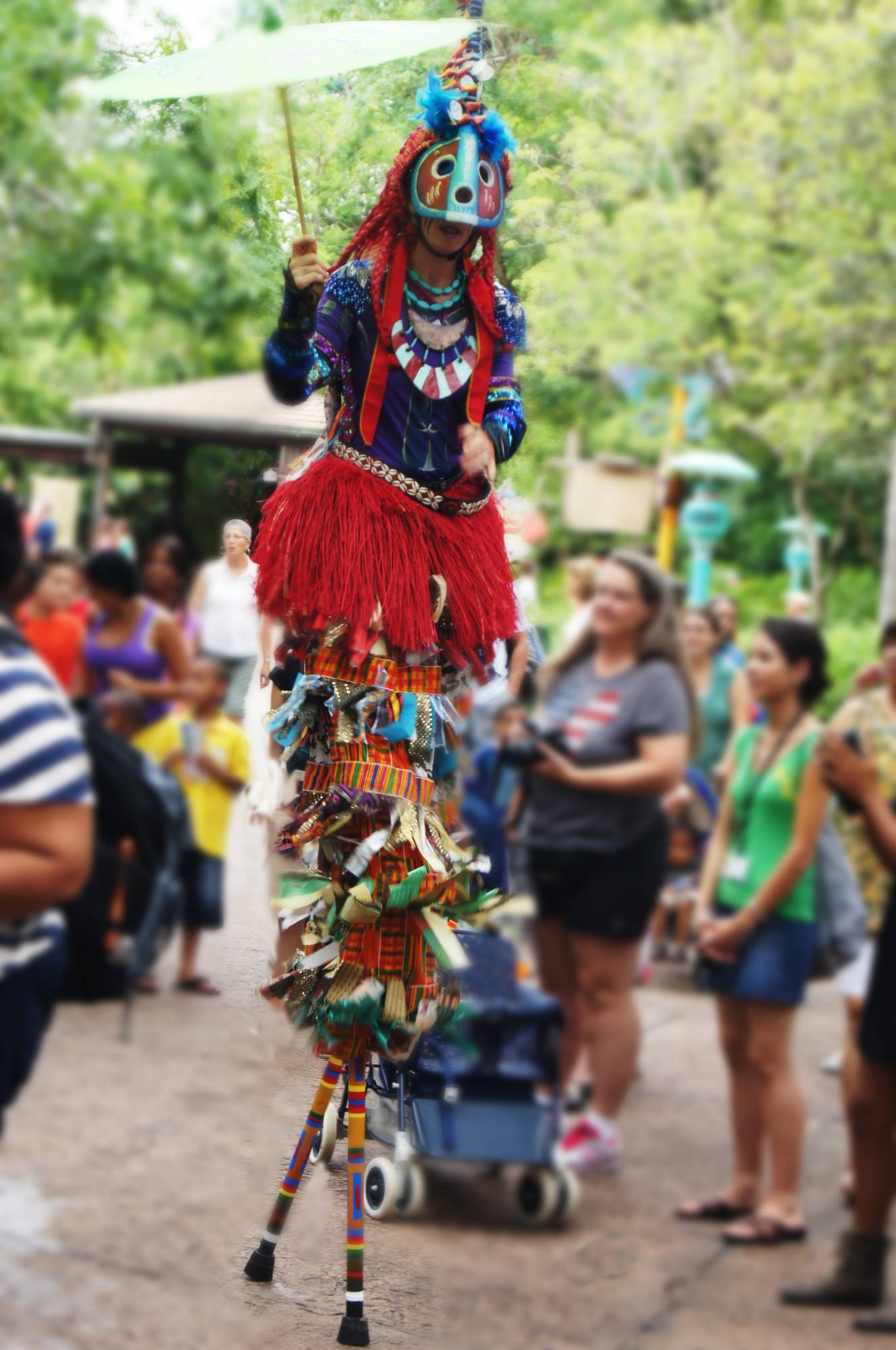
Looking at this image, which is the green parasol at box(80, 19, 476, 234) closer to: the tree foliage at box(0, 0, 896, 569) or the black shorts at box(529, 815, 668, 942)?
the black shorts at box(529, 815, 668, 942)

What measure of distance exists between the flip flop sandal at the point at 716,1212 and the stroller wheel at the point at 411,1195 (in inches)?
98.2

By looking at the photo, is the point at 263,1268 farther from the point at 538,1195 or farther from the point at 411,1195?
the point at 538,1195

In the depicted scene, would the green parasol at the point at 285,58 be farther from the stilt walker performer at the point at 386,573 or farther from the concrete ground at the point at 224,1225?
the concrete ground at the point at 224,1225

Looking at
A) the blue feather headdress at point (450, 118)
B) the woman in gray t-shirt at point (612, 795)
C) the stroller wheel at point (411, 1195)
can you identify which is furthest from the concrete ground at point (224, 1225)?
the blue feather headdress at point (450, 118)

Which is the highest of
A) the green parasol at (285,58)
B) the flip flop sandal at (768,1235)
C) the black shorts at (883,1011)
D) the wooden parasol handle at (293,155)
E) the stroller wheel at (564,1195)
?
the green parasol at (285,58)

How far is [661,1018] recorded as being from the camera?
5836mm

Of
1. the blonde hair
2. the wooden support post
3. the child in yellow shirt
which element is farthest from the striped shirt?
the wooden support post

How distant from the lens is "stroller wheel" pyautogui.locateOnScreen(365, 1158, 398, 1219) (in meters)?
1.49

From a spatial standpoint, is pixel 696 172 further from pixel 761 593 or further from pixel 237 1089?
pixel 237 1089

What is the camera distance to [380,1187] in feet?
4.91

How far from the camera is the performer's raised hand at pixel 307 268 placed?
1.44 metres

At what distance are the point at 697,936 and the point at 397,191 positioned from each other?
2.89 metres

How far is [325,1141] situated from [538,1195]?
8.56 feet

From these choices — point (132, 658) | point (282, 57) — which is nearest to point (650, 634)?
point (132, 658)
